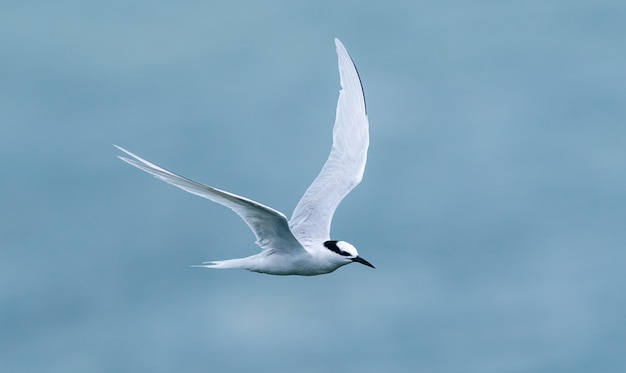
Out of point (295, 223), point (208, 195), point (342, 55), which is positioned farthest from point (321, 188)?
point (208, 195)

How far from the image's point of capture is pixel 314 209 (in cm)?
1725

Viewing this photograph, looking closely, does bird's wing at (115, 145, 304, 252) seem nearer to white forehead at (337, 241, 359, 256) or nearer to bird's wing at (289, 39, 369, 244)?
white forehead at (337, 241, 359, 256)

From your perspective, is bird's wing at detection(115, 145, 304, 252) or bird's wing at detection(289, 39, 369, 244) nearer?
bird's wing at detection(115, 145, 304, 252)

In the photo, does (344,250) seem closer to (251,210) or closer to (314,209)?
(251,210)

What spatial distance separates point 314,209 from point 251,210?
2.77m

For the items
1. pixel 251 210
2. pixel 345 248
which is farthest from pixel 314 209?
pixel 251 210

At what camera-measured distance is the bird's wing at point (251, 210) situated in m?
13.1

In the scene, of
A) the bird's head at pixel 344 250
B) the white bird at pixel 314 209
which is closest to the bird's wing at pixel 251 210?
the white bird at pixel 314 209

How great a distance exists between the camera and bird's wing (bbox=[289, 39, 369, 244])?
17.3 m

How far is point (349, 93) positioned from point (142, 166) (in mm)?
5862

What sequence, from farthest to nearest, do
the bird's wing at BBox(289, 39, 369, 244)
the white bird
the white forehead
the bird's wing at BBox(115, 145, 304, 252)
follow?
1. the bird's wing at BBox(289, 39, 369, 244)
2. the white forehead
3. the white bird
4. the bird's wing at BBox(115, 145, 304, 252)

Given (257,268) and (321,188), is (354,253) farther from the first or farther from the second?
(321,188)

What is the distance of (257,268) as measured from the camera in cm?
1558

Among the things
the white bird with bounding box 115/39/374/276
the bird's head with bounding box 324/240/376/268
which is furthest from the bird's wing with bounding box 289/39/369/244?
the bird's head with bounding box 324/240/376/268
